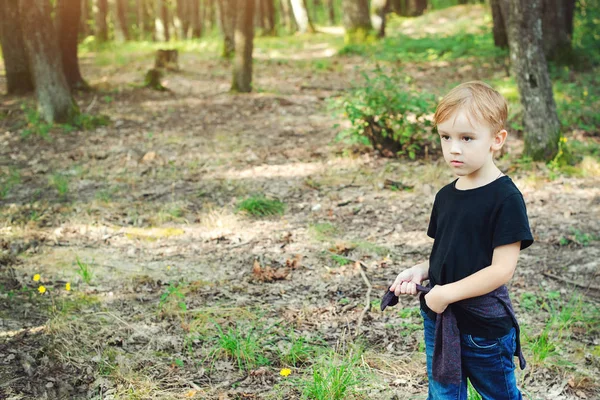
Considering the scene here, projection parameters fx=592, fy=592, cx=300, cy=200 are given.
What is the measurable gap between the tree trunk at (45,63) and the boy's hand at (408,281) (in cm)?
933

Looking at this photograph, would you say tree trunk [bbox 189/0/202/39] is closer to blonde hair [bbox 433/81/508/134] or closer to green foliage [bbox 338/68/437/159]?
green foliage [bbox 338/68/437/159]

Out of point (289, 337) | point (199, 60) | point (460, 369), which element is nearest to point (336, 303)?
point (289, 337)

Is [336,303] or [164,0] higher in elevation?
[164,0]

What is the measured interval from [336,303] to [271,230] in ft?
5.74

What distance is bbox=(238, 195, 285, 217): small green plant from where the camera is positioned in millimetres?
6902

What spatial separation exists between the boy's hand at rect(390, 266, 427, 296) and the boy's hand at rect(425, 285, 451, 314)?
0.31 ft

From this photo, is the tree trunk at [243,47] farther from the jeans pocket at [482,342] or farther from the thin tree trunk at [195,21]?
the thin tree trunk at [195,21]

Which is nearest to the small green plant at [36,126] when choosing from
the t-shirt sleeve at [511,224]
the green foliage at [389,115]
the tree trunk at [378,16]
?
the green foliage at [389,115]

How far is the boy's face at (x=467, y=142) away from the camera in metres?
2.29

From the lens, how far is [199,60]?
18.6 m

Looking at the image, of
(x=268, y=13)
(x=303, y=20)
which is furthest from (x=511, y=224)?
(x=268, y=13)

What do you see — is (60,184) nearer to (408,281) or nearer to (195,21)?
(408,281)

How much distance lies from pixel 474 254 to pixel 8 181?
7.23 meters

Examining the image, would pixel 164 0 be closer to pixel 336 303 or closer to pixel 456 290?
pixel 336 303
